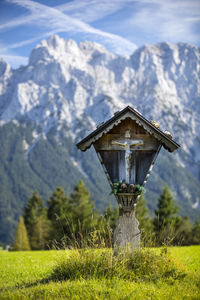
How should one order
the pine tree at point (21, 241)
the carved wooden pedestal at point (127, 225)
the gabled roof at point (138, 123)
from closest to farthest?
the carved wooden pedestal at point (127, 225) → the gabled roof at point (138, 123) → the pine tree at point (21, 241)

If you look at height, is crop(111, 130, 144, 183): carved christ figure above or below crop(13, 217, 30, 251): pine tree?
above

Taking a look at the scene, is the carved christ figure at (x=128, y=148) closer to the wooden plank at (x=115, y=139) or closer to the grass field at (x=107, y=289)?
the wooden plank at (x=115, y=139)

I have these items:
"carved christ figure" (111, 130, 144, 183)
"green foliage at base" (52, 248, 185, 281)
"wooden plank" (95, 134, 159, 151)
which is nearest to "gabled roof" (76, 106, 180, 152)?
"wooden plank" (95, 134, 159, 151)

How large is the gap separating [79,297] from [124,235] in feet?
9.26

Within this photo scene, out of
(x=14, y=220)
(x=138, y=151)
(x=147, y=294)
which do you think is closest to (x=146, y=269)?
(x=147, y=294)

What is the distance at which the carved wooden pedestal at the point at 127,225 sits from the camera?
9.25 metres

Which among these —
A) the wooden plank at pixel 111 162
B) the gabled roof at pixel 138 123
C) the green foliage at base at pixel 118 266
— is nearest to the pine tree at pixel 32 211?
the wooden plank at pixel 111 162

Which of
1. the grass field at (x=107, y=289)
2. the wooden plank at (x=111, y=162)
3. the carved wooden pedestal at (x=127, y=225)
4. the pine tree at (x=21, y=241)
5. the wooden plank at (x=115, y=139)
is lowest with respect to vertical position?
the pine tree at (x=21, y=241)

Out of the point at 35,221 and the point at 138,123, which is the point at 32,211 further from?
the point at 138,123

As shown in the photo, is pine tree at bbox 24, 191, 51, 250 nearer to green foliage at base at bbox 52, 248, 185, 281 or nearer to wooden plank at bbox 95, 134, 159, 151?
wooden plank at bbox 95, 134, 159, 151

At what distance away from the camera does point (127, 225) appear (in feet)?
30.9

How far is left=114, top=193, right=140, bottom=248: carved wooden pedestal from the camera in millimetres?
9250

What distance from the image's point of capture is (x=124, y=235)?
367 inches

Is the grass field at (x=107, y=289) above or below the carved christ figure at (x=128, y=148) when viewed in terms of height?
below
